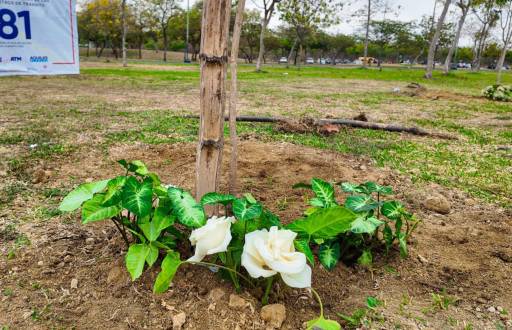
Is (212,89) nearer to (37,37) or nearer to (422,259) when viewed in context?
(422,259)

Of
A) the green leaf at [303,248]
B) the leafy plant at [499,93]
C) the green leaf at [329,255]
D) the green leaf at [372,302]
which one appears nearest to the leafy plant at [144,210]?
the green leaf at [303,248]

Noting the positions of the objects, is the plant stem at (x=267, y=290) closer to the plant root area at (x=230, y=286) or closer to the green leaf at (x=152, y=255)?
the plant root area at (x=230, y=286)

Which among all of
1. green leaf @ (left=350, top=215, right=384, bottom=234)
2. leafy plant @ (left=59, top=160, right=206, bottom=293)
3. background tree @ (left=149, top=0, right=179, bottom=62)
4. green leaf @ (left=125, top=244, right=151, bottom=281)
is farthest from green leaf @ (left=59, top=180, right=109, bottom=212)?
background tree @ (left=149, top=0, right=179, bottom=62)

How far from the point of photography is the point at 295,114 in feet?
23.2

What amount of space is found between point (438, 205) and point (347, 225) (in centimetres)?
149

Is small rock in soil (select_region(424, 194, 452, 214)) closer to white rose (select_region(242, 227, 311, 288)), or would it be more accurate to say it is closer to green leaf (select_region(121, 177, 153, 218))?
white rose (select_region(242, 227, 311, 288))

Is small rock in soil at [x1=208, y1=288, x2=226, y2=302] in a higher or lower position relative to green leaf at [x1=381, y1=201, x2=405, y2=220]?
lower

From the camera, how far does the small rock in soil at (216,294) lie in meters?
1.55

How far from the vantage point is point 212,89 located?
1.80 metres

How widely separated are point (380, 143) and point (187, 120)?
8.95 feet

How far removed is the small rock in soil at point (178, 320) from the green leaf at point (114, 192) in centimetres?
48

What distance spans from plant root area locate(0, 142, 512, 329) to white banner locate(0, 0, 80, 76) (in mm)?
885

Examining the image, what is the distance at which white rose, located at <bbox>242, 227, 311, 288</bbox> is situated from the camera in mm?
1312

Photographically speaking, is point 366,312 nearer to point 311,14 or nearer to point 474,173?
point 474,173
